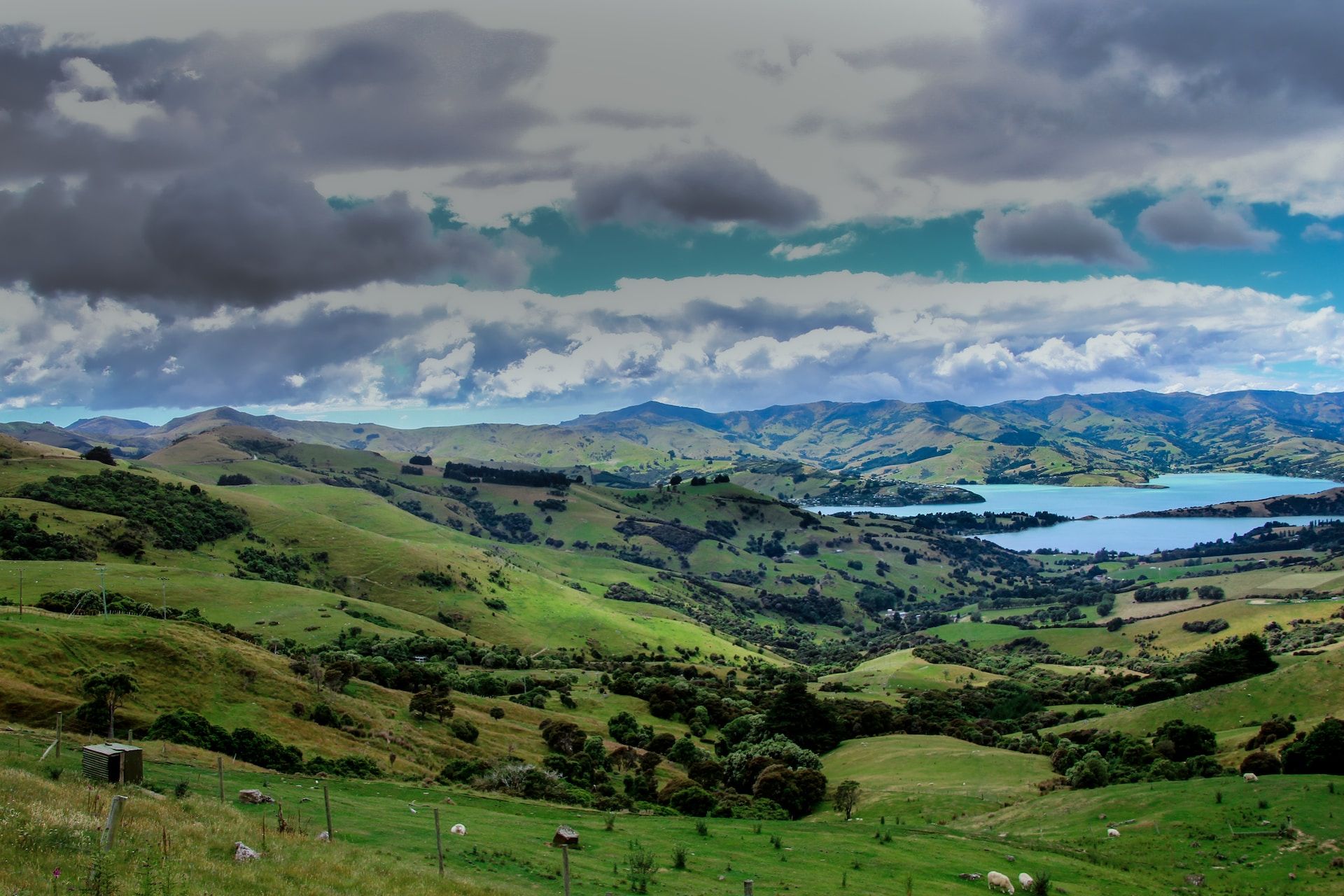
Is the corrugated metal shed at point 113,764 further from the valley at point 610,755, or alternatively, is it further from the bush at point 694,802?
the bush at point 694,802

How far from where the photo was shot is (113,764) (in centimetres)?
2311

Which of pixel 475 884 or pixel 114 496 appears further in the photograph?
pixel 114 496

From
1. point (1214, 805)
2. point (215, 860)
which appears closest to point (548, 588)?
point (1214, 805)

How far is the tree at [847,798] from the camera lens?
4694 centimetres

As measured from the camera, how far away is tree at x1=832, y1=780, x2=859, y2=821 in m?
46.9

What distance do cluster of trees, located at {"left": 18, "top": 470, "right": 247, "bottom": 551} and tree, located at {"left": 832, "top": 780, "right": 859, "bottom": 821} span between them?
131239 mm

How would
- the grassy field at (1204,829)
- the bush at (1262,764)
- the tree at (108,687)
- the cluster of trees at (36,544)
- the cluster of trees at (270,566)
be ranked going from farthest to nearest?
the cluster of trees at (270,566)
the cluster of trees at (36,544)
the bush at (1262,764)
the tree at (108,687)
the grassy field at (1204,829)

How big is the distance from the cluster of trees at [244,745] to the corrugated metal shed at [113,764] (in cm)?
1325

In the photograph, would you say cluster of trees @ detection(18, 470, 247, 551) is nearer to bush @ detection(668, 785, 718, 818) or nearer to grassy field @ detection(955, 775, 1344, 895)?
bush @ detection(668, 785, 718, 818)

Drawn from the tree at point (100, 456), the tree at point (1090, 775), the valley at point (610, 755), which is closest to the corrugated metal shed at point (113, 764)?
the valley at point (610, 755)

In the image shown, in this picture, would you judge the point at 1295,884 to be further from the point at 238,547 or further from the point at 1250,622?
the point at 238,547

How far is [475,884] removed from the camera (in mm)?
18859

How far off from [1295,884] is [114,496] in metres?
187

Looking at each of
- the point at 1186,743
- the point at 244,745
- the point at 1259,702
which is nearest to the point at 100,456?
the point at 244,745
